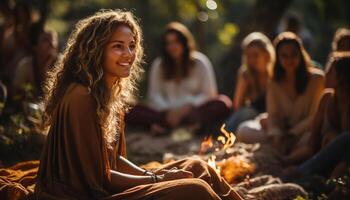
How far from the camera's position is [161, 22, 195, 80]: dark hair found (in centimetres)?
930

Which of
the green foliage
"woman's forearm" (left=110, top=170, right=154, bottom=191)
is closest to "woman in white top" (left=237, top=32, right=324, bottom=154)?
the green foliage

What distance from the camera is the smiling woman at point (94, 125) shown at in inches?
163

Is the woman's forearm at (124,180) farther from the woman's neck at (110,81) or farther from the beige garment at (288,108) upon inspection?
the beige garment at (288,108)

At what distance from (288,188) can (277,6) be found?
19.0ft

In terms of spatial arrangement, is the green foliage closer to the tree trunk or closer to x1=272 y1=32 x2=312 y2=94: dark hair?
x1=272 y1=32 x2=312 y2=94: dark hair

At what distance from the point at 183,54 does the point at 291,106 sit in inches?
88.9

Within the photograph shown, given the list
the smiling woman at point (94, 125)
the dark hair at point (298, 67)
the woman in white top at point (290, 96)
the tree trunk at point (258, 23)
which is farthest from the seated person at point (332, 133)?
the tree trunk at point (258, 23)

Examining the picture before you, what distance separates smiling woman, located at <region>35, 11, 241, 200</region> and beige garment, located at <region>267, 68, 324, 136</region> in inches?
122

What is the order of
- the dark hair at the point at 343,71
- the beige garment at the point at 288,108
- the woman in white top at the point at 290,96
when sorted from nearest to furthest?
the dark hair at the point at 343,71, the woman in white top at the point at 290,96, the beige garment at the point at 288,108

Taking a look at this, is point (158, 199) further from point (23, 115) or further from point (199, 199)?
point (23, 115)

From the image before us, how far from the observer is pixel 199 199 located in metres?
4.12

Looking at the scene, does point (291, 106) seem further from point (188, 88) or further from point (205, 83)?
point (188, 88)

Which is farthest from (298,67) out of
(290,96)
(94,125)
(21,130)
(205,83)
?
(94,125)

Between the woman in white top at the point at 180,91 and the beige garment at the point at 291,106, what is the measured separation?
1.73m
